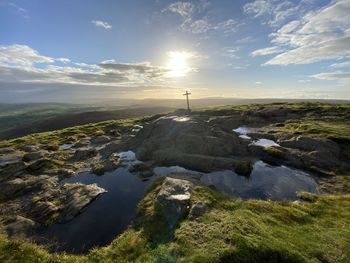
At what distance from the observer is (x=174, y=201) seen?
90.6 feet

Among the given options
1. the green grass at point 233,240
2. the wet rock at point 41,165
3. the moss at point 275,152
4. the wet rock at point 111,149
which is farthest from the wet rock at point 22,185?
the moss at point 275,152

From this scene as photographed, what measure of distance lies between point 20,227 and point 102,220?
928 cm

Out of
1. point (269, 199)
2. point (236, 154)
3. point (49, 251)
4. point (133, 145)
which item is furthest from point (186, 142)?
point (49, 251)

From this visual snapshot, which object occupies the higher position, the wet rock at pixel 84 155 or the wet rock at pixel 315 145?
the wet rock at pixel 315 145

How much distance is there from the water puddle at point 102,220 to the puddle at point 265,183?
40.2ft

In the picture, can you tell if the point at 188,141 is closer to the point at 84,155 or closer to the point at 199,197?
the point at 199,197

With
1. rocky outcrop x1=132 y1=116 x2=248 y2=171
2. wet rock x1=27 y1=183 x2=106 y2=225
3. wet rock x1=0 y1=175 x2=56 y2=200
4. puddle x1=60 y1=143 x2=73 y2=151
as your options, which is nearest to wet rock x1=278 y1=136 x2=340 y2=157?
rocky outcrop x1=132 y1=116 x2=248 y2=171

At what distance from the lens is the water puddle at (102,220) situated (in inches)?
1005

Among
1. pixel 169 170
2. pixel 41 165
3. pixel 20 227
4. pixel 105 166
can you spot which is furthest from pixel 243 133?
pixel 20 227

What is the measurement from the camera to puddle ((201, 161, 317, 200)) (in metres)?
35.2

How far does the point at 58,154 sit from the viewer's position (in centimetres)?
6097

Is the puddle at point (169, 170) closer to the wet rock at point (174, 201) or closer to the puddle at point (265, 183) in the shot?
the puddle at point (265, 183)

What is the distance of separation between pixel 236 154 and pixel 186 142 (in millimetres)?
11342

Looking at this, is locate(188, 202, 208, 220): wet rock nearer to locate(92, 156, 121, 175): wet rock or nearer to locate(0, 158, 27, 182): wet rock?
locate(92, 156, 121, 175): wet rock
